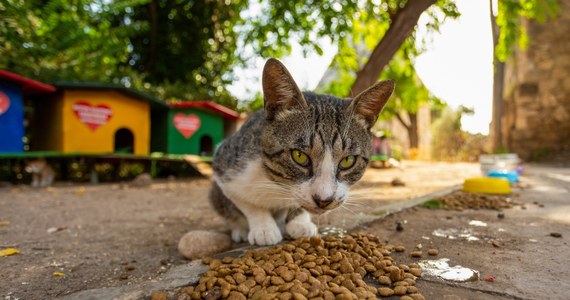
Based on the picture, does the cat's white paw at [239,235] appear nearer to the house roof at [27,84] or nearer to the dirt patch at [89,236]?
the dirt patch at [89,236]

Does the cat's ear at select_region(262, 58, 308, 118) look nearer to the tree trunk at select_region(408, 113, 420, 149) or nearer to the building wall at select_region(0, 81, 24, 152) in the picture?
the building wall at select_region(0, 81, 24, 152)

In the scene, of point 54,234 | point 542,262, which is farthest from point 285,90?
point 54,234

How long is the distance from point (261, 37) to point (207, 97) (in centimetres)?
355

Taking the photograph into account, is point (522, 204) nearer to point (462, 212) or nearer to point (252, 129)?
point (462, 212)

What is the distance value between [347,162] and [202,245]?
0.88 meters

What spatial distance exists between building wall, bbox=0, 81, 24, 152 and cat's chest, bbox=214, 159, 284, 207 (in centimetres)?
433

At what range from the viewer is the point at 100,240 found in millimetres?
2279

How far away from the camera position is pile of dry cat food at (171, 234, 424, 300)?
120 centimetres

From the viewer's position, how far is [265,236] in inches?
71.3

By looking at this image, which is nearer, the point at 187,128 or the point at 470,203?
the point at 470,203

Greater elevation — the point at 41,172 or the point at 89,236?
the point at 41,172

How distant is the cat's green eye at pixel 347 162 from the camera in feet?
5.44

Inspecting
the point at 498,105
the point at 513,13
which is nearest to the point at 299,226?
the point at 513,13

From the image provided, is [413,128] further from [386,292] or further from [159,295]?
[159,295]
